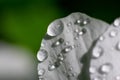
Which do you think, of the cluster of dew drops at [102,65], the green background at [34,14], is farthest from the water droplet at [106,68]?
the green background at [34,14]

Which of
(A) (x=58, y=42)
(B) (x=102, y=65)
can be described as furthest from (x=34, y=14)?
(B) (x=102, y=65)

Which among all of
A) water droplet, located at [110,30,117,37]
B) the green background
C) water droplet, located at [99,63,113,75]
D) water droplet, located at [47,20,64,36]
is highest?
the green background

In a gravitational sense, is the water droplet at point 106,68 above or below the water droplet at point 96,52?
below

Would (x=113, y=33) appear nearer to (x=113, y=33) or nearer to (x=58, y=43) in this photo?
(x=113, y=33)

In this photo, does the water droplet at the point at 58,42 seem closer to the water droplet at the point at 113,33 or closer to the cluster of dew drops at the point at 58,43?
the cluster of dew drops at the point at 58,43

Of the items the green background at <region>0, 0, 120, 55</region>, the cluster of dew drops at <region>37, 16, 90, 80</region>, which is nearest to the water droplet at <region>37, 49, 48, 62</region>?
the cluster of dew drops at <region>37, 16, 90, 80</region>

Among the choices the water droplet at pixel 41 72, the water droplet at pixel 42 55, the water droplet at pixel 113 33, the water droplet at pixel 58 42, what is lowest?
the water droplet at pixel 41 72

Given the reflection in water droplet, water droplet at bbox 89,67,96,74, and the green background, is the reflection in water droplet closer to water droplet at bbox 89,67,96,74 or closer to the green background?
water droplet at bbox 89,67,96,74
